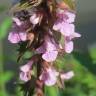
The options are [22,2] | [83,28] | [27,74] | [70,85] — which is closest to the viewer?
[22,2]

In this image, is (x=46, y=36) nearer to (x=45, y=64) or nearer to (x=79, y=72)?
(x=45, y=64)

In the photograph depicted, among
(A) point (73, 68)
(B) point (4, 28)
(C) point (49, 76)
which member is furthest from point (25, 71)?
(B) point (4, 28)

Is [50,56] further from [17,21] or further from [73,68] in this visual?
[73,68]

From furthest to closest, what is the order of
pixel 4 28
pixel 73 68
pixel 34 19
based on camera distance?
pixel 4 28, pixel 73 68, pixel 34 19

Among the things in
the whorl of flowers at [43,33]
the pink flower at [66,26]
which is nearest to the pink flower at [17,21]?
the whorl of flowers at [43,33]

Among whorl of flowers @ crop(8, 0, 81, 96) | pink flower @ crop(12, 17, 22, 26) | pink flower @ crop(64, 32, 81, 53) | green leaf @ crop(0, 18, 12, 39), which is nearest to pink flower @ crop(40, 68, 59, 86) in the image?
whorl of flowers @ crop(8, 0, 81, 96)

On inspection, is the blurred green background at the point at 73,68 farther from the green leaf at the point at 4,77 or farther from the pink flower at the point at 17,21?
the pink flower at the point at 17,21

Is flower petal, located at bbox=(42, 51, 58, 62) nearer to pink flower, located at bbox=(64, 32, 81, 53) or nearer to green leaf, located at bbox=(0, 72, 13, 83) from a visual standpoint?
pink flower, located at bbox=(64, 32, 81, 53)

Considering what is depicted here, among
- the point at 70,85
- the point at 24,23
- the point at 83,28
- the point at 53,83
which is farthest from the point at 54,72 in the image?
the point at 83,28

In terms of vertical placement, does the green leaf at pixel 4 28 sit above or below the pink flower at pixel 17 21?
below
